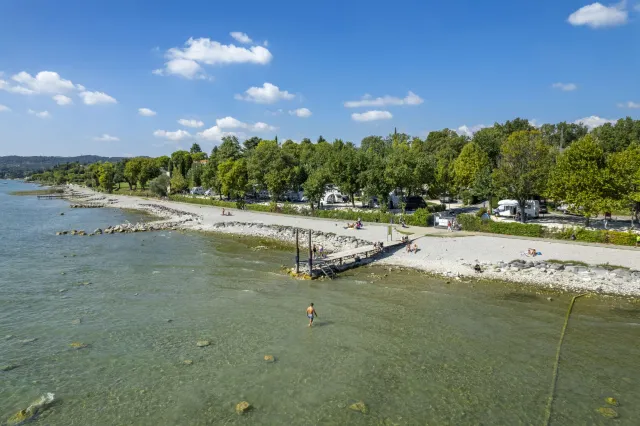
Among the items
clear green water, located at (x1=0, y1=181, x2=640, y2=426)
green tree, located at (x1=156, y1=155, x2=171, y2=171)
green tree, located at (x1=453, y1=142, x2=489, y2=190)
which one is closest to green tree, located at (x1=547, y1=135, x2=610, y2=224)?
clear green water, located at (x1=0, y1=181, x2=640, y2=426)

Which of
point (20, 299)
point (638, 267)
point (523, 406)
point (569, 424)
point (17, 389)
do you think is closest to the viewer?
point (569, 424)

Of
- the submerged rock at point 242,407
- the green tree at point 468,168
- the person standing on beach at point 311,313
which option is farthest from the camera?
the green tree at point 468,168

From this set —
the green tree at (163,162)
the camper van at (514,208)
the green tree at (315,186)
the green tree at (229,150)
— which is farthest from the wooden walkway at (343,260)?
the green tree at (163,162)

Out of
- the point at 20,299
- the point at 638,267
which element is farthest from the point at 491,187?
the point at 20,299

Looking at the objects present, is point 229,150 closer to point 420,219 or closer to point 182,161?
point 182,161

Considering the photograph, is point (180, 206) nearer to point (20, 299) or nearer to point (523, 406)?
point (20, 299)

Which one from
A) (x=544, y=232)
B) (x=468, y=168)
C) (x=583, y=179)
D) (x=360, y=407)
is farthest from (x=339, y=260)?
(x=468, y=168)

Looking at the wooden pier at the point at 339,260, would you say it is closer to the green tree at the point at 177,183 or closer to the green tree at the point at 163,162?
the green tree at the point at 177,183
